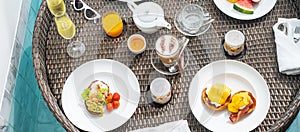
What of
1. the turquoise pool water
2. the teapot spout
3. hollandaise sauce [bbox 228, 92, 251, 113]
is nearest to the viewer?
hollandaise sauce [bbox 228, 92, 251, 113]

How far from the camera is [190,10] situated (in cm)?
167

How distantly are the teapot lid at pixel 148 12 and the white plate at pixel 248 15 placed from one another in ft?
0.69

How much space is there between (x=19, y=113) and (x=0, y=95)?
267 millimetres

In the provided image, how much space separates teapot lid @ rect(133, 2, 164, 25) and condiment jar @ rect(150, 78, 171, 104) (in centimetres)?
22

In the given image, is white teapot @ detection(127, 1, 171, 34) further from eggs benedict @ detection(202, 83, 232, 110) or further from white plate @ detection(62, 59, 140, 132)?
eggs benedict @ detection(202, 83, 232, 110)

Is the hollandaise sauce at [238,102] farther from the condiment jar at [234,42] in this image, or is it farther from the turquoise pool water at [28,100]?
the turquoise pool water at [28,100]

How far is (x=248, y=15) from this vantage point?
5.34 ft

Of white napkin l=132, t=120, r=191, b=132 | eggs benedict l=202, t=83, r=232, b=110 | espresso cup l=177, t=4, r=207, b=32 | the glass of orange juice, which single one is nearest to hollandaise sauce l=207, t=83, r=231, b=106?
eggs benedict l=202, t=83, r=232, b=110

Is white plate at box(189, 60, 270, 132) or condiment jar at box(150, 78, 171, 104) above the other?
condiment jar at box(150, 78, 171, 104)

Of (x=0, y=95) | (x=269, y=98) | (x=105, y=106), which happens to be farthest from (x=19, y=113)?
(x=269, y=98)

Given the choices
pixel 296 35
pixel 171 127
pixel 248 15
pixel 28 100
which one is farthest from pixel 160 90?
pixel 28 100

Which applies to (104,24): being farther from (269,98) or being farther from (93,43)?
(269,98)

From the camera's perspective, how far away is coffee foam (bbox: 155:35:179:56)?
1.54m

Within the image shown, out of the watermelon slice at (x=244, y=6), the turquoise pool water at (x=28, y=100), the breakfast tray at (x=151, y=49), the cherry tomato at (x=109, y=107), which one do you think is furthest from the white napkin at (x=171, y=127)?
the turquoise pool water at (x=28, y=100)
